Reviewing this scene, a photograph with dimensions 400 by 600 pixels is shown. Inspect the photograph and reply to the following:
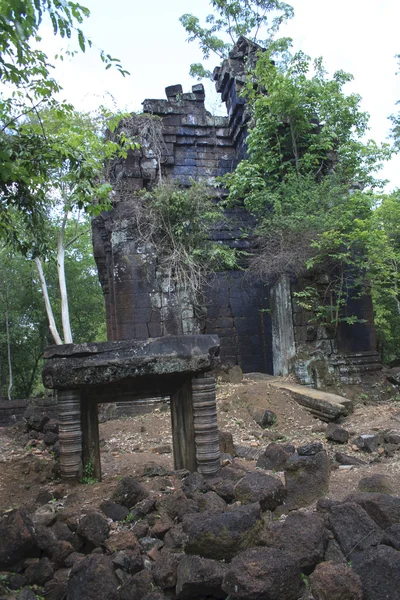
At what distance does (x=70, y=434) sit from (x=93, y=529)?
1.62 meters

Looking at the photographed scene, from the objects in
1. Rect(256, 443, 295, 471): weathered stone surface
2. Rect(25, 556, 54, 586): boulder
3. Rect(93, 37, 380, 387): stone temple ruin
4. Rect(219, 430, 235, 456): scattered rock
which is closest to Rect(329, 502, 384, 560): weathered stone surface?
Rect(25, 556, 54, 586): boulder

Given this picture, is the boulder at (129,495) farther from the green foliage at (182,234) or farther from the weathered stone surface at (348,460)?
the green foliage at (182,234)

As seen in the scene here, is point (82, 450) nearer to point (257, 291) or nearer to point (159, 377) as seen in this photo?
point (159, 377)

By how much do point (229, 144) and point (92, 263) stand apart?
13.9 meters

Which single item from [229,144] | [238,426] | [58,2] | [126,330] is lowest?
[238,426]

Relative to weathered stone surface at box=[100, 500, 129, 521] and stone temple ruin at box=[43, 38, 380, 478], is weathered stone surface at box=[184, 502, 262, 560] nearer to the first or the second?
weathered stone surface at box=[100, 500, 129, 521]

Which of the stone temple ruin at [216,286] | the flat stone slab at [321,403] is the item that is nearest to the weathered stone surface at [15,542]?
the stone temple ruin at [216,286]

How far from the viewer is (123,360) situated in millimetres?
4766

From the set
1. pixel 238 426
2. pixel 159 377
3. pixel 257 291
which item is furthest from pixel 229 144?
pixel 159 377

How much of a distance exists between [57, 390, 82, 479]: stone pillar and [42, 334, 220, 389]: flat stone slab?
6.3 inches

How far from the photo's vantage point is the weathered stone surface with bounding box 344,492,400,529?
3113mm

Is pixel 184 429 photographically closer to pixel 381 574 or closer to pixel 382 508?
pixel 382 508

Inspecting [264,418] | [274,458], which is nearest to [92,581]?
[274,458]

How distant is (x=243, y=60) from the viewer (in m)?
13.6
